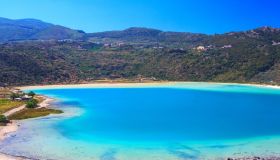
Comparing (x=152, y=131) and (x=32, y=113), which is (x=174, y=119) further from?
(x=32, y=113)

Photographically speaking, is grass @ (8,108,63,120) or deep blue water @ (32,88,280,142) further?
grass @ (8,108,63,120)

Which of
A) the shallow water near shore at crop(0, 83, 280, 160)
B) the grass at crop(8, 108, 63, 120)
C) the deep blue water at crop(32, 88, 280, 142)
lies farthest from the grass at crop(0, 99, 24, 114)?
the deep blue water at crop(32, 88, 280, 142)

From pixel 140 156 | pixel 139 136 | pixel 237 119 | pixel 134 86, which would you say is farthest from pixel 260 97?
pixel 140 156

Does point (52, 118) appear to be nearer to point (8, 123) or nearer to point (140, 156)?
point (8, 123)

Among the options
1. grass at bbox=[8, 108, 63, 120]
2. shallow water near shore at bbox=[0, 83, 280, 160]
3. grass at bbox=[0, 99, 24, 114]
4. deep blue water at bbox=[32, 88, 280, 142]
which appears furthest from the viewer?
grass at bbox=[0, 99, 24, 114]

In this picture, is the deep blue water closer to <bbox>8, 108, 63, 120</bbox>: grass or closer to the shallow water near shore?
the shallow water near shore
